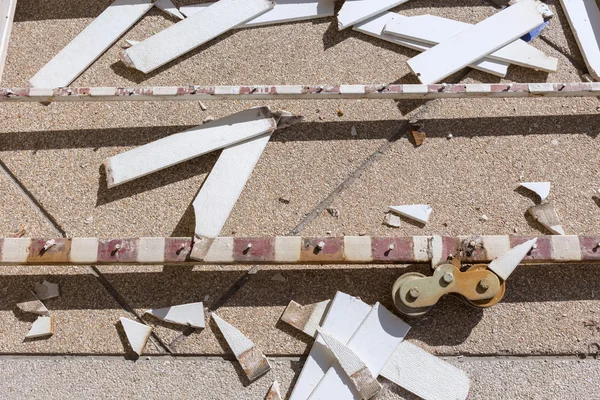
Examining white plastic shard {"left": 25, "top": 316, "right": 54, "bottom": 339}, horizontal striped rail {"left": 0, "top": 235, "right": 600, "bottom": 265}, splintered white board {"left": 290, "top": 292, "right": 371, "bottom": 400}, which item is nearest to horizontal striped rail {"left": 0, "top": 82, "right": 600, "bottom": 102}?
horizontal striped rail {"left": 0, "top": 235, "right": 600, "bottom": 265}

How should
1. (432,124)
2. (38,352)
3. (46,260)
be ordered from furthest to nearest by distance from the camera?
1. (432,124)
2. (38,352)
3. (46,260)

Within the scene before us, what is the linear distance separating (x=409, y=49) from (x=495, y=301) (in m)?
1.60

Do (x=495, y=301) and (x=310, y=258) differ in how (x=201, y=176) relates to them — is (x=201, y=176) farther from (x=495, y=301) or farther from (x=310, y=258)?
(x=495, y=301)

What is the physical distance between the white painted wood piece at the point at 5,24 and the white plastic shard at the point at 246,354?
7.11ft

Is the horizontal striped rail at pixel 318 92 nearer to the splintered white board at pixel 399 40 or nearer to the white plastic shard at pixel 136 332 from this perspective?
the splintered white board at pixel 399 40

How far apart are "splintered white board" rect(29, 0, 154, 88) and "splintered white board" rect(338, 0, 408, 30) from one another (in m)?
1.23

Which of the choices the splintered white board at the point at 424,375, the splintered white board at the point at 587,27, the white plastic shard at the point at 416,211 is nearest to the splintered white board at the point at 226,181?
the white plastic shard at the point at 416,211

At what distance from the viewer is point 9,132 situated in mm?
3049

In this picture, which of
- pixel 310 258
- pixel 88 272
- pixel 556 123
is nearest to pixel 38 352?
pixel 88 272

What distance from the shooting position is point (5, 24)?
3182mm

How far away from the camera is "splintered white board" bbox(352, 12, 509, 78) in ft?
10.1

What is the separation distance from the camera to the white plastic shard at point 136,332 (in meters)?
2.75

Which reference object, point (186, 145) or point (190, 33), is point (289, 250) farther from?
point (190, 33)

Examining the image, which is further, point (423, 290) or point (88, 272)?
point (88, 272)
